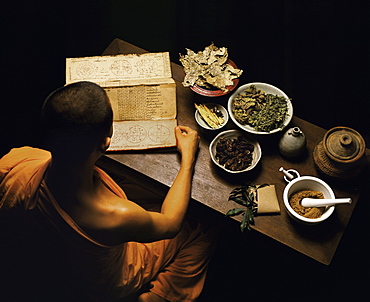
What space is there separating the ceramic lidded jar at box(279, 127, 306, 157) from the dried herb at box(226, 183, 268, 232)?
23cm

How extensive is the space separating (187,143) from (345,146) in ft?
2.64

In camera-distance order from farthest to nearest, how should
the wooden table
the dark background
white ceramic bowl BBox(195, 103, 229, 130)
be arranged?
1. the dark background
2. white ceramic bowl BBox(195, 103, 229, 130)
3. the wooden table

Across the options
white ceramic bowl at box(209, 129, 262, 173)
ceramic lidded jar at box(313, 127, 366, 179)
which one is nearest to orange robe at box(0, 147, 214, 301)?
white ceramic bowl at box(209, 129, 262, 173)

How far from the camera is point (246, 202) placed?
2178 millimetres

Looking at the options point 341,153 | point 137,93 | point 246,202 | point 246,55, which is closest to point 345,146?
point 341,153

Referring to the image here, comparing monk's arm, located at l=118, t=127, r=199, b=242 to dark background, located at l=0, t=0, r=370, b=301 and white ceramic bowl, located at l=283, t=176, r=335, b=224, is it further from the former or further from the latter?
dark background, located at l=0, t=0, r=370, b=301

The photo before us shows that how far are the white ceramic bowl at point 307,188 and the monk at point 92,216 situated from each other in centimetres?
51

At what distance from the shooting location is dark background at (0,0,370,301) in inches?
119

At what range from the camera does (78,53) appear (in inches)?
142

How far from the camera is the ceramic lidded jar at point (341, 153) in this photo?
2074 mm

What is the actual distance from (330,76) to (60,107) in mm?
2466

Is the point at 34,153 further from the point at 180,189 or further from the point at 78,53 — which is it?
the point at 78,53

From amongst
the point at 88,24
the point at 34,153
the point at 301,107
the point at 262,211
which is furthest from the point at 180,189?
the point at 88,24

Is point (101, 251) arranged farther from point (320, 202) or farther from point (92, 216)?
point (320, 202)
